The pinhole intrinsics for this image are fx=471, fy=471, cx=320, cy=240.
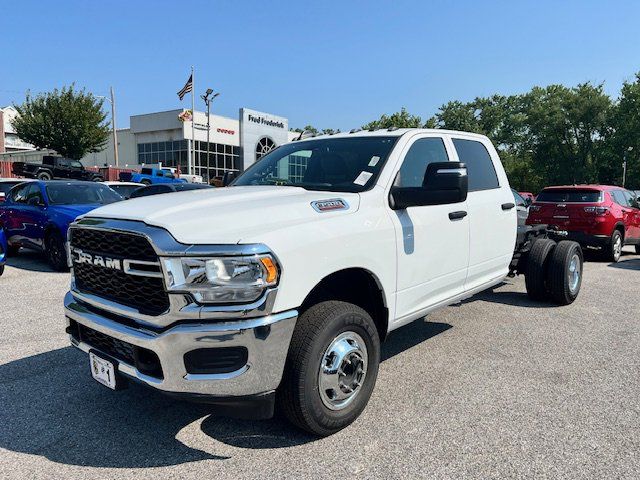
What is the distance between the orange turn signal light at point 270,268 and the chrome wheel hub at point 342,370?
1.98 ft

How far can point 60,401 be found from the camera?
133 inches

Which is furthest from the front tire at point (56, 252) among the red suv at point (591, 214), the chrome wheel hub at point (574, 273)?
the red suv at point (591, 214)

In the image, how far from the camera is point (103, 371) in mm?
2727

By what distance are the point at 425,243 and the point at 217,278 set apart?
176 centimetres

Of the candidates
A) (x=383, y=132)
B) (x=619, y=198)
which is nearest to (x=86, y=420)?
(x=383, y=132)

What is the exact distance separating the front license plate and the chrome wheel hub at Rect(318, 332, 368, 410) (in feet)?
3.82

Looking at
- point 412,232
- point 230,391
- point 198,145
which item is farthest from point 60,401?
point 198,145

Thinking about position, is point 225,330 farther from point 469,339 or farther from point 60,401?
point 469,339

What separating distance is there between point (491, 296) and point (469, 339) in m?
2.18

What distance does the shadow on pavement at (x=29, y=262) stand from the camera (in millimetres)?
8727

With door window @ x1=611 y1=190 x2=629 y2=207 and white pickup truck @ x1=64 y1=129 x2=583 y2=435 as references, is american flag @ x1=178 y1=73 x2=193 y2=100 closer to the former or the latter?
door window @ x1=611 y1=190 x2=629 y2=207

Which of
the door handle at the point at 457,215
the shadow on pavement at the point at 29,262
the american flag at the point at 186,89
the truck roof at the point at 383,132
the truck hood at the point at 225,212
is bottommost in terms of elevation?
the shadow on pavement at the point at 29,262

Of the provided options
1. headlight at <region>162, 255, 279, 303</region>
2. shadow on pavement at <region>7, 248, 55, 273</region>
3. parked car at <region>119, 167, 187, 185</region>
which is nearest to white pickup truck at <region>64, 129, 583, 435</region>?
headlight at <region>162, 255, 279, 303</region>

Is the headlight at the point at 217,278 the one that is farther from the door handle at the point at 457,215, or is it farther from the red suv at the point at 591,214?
the red suv at the point at 591,214
